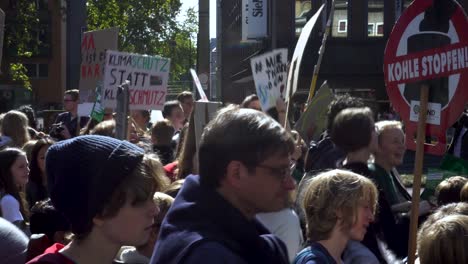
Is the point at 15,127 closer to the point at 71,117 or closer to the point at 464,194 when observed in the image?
the point at 71,117

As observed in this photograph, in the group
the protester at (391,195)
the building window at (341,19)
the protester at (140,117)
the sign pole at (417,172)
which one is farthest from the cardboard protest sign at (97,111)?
the building window at (341,19)

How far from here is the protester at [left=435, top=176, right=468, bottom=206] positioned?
5.46 meters

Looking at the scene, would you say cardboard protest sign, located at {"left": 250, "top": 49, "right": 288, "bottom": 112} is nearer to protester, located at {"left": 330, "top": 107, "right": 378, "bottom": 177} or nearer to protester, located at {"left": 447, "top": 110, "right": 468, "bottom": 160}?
protester, located at {"left": 447, "top": 110, "right": 468, "bottom": 160}

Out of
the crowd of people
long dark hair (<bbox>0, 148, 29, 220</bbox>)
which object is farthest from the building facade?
the crowd of people

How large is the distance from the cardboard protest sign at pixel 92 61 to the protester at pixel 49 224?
20.0 feet

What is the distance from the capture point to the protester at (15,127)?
878cm

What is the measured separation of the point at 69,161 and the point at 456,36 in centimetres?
299

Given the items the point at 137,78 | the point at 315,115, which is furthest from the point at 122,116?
the point at 137,78

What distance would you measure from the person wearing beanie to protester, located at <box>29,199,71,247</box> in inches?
62.0

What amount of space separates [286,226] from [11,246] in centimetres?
174

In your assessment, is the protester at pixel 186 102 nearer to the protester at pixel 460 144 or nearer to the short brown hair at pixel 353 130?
the protester at pixel 460 144

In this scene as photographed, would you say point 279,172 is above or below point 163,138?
above

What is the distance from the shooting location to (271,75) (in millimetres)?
7957

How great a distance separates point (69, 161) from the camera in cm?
284
